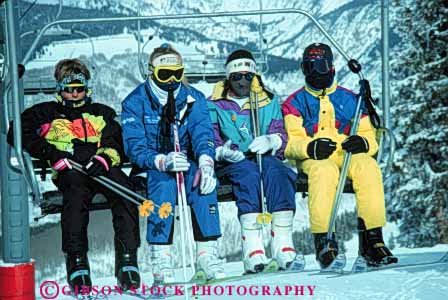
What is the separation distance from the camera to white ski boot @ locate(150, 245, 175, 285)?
4656 millimetres

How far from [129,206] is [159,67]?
2.78 ft

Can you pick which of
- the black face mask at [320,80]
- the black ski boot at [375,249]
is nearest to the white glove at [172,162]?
the black face mask at [320,80]

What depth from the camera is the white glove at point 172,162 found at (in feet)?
15.1

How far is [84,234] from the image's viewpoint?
4590mm

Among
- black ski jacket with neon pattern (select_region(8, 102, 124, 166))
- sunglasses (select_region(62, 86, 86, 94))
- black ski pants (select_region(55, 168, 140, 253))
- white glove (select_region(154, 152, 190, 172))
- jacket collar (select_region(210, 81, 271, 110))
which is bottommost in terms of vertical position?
black ski pants (select_region(55, 168, 140, 253))

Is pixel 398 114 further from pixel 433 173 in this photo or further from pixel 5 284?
pixel 5 284

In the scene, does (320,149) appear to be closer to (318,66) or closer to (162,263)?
(318,66)

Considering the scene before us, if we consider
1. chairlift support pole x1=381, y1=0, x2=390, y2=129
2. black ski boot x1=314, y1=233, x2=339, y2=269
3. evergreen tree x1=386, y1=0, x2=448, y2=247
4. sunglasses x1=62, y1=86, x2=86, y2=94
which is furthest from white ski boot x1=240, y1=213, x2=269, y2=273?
evergreen tree x1=386, y1=0, x2=448, y2=247

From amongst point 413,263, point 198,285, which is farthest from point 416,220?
point 198,285

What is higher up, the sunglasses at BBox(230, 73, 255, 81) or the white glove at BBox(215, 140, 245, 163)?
the sunglasses at BBox(230, 73, 255, 81)

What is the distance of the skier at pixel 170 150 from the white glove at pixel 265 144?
29 cm

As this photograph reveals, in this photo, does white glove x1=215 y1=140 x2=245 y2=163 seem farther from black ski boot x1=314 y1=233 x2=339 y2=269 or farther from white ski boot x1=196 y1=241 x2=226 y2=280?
black ski boot x1=314 y1=233 x2=339 y2=269

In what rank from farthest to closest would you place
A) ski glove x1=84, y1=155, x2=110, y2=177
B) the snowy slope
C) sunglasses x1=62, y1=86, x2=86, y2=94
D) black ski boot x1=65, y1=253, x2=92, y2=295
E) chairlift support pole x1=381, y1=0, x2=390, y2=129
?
chairlift support pole x1=381, y1=0, x2=390, y2=129, sunglasses x1=62, y1=86, x2=86, y2=94, the snowy slope, ski glove x1=84, y1=155, x2=110, y2=177, black ski boot x1=65, y1=253, x2=92, y2=295

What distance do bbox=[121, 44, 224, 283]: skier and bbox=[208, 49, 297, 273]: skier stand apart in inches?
8.3
